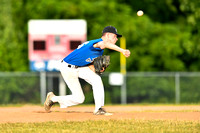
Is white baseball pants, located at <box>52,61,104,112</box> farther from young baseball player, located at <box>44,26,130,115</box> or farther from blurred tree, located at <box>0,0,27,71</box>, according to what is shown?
blurred tree, located at <box>0,0,27,71</box>

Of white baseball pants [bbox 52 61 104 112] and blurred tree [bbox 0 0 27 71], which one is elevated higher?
blurred tree [bbox 0 0 27 71]

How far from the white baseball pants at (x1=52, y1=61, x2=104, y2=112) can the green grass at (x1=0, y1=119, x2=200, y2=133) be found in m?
0.80

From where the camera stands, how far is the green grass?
7953 mm

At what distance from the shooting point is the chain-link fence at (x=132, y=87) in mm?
23031

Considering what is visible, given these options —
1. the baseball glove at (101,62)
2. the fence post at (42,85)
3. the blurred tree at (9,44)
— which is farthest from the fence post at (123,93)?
the baseball glove at (101,62)

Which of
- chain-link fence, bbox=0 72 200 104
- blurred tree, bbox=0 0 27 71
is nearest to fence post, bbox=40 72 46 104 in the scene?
chain-link fence, bbox=0 72 200 104

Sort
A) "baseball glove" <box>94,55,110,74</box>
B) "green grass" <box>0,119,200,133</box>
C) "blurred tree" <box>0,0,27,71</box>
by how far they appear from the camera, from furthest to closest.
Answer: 1. "blurred tree" <box>0,0,27,71</box>
2. "baseball glove" <box>94,55,110,74</box>
3. "green grass" <box>0,119,200,133</box>

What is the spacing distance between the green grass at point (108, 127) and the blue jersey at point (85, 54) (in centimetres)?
138

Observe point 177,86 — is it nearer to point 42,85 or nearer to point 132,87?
point 132,87

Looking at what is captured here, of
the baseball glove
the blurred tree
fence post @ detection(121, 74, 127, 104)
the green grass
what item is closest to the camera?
the green grass

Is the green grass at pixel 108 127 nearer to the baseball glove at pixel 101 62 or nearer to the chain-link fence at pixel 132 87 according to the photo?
the baseball glove at pixel 101 62

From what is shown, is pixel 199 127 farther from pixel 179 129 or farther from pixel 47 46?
pixel 47 46

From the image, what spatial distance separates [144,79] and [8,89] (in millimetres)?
6375

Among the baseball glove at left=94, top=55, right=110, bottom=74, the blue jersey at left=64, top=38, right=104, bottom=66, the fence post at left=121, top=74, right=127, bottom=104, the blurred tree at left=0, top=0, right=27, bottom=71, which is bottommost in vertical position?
the fence post at left=121, top=74, right=127, bottom=104
